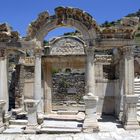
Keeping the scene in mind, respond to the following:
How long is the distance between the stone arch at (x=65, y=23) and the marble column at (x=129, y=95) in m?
1.70

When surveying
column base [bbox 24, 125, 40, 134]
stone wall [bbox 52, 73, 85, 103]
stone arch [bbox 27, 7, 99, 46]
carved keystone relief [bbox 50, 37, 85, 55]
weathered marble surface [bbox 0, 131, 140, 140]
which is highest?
stone arch [bbox 27, 7, 99, 46]

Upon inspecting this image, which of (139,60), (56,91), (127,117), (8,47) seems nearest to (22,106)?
(56,91)

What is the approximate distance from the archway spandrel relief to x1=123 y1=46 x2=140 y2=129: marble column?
5.65ft

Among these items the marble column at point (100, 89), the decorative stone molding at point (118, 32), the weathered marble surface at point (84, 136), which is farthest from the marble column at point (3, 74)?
the marble column at point (100, 89)

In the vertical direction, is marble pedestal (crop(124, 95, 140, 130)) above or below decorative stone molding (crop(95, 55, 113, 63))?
below

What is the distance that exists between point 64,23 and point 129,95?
4150mm

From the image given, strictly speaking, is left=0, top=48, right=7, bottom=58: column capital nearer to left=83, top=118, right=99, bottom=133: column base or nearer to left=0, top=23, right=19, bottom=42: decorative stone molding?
left=0, top=23, right=19, bottom=42: decorative stone molding

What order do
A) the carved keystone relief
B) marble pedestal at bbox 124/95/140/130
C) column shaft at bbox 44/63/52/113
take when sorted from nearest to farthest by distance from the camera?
marble pedestal at bbox 124/95/140/130 → the carved keystone relief → column shaft at bbox 44/63/52/113

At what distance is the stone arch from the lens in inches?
524

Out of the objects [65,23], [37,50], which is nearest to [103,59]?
[65,23]

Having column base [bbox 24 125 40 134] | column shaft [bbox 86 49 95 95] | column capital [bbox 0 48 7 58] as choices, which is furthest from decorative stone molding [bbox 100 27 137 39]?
column base [bbox 24 125 40 134]

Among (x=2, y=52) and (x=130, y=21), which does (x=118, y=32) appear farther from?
(x=2, y=52)

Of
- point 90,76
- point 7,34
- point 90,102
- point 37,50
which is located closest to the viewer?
point 90,102

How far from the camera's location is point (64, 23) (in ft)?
44.3
